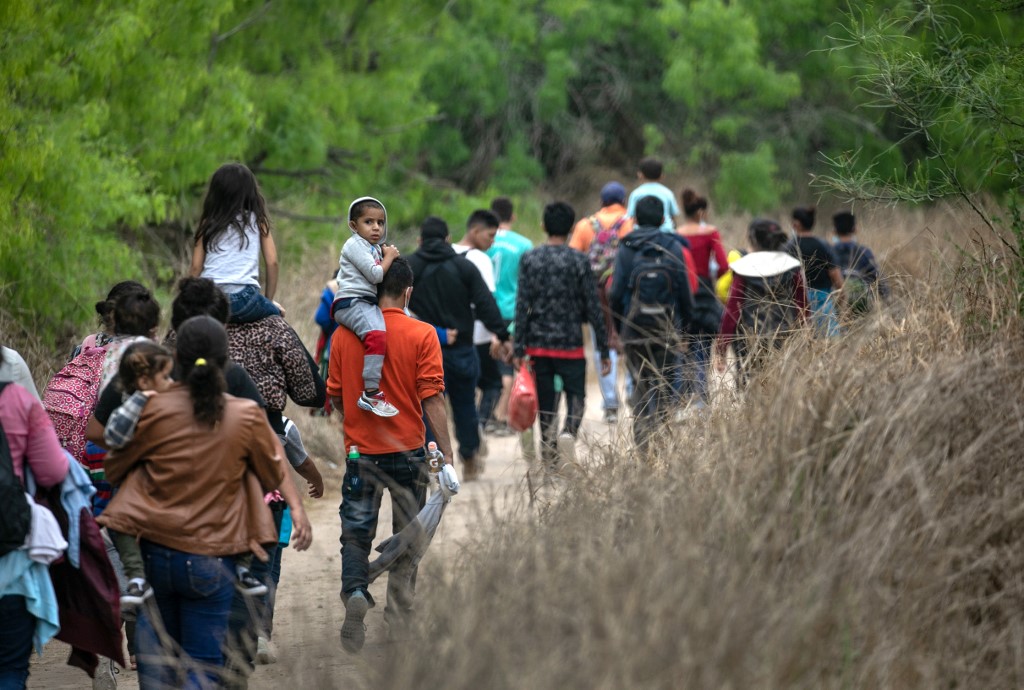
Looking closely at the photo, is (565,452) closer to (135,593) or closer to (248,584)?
(248,584)

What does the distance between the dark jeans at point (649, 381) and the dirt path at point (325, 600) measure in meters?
0.19

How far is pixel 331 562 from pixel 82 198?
337 cm

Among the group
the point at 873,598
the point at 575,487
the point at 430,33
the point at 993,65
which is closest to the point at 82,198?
the point at 575,487

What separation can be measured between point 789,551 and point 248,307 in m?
3.11

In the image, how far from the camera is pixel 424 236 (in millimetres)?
9531

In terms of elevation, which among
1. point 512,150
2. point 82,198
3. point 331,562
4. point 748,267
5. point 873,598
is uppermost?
point 512,150

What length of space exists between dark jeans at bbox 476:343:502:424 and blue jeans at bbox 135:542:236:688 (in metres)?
7.03

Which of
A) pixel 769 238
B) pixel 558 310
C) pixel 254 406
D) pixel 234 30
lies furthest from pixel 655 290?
pixel 234 30

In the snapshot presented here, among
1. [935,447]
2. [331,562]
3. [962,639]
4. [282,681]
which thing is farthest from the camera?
[331,562]

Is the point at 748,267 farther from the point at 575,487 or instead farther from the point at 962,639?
the point at 962,639

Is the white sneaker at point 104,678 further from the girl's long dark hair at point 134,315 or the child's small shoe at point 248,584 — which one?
the girl's long dark hair at point 134,315

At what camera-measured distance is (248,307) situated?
6.61m

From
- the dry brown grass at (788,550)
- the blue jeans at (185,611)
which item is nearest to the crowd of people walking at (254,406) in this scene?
the blue jeans at (185,611)

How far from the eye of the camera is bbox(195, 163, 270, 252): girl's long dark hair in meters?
6.88
